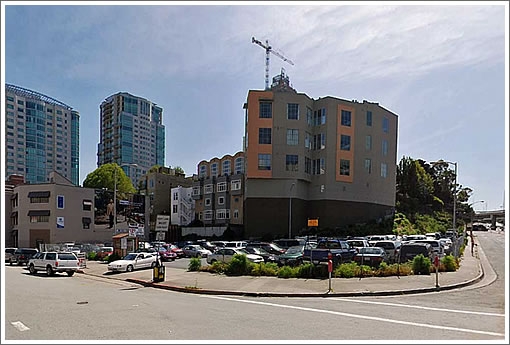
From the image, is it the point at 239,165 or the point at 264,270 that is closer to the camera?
the point at 264,270

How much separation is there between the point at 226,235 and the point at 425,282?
45963 millimetres

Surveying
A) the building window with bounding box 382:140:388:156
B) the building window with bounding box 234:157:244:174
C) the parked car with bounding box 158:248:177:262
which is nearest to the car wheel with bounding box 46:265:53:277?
the parked car with bounding box 158:248:177:262

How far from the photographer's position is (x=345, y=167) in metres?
60.8

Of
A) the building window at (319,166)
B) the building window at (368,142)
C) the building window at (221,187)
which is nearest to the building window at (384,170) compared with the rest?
the building window at (368,142)

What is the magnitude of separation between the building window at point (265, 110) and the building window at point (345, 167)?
39.2ft

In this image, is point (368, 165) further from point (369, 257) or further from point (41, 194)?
point (41, 194)

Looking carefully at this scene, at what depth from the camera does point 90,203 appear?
61.1 metres

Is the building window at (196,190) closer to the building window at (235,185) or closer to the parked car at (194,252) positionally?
the building window at (235,185)

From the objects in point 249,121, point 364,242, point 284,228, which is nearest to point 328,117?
point 249,121

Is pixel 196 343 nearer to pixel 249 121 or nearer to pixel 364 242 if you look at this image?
pixel 364 242

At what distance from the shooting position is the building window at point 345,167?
60.5m

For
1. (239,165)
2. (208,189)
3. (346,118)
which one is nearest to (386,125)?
(346,118)

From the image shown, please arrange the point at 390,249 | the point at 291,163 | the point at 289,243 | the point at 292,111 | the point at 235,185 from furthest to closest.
Answer: the point at 235,185, the point at 292,111, the point at 291,163, the point at 289,243, the point at 390,249

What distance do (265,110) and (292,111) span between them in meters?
3.73
